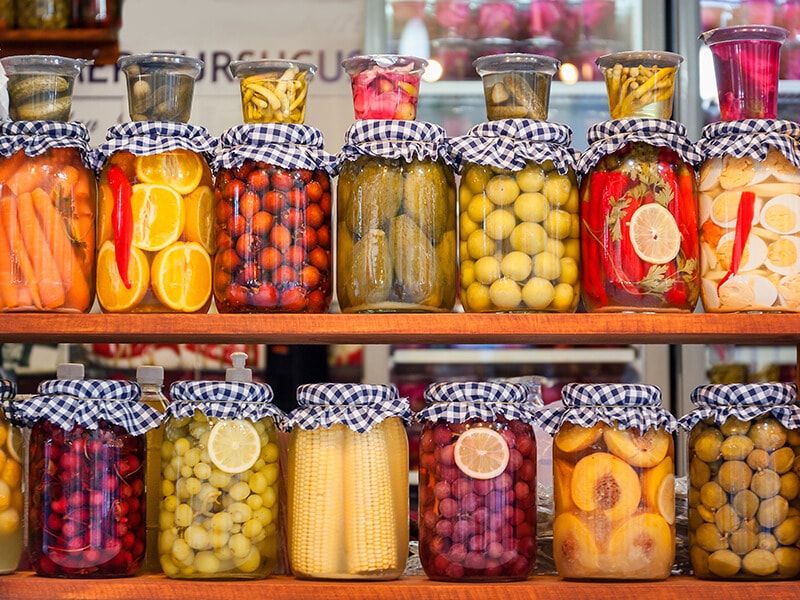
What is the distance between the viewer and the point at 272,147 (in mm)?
1315

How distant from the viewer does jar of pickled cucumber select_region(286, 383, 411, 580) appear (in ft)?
4.21

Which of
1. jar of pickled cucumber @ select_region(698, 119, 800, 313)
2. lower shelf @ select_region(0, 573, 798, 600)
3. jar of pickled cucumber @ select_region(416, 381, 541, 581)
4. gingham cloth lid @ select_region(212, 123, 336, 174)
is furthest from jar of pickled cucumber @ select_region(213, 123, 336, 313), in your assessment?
jar of pickled cucumber @ select_region(698, 119, 800, 313)

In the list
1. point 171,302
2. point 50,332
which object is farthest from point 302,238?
point 50,332

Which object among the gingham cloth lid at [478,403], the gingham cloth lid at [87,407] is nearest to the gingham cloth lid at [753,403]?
the gingham cloth lid at [478,403]

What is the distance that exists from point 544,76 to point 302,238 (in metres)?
0.37

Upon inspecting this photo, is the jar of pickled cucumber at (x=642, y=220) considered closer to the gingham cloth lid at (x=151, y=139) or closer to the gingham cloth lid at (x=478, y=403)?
the gingham cloth lid at (x=478, y=403)

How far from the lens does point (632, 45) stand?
10.5 ft

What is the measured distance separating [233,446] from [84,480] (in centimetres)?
18

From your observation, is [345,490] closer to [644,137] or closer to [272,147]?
[272,147]

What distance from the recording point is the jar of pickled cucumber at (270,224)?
1.31 metres

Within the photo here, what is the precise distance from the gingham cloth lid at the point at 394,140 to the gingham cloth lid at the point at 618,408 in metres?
0.34

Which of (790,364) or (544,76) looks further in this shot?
(790,364)

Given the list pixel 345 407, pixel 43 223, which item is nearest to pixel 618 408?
pixel 345 407

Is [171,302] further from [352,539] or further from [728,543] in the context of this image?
[728,543]
